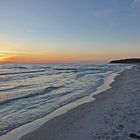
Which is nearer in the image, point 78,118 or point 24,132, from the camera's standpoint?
point 24,132

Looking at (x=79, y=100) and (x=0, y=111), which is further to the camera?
(x=79, y=100)

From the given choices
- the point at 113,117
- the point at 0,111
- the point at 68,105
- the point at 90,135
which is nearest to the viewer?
the point at 90,135

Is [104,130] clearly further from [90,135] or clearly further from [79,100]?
[79,100]

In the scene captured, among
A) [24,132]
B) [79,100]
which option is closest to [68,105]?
[79,100]

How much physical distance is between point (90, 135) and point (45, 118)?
145 inches

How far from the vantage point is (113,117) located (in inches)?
376

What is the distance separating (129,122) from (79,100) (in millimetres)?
7197

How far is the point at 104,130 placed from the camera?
7891mm

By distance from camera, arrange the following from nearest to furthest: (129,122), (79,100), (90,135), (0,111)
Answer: (90,135)
(129,122)
(0,111)
(79,100)

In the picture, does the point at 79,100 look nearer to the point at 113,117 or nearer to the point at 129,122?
the point at 113,117

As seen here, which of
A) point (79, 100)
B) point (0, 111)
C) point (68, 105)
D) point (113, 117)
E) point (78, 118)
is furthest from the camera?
point (79, 100)

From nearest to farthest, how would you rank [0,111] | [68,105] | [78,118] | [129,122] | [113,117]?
→ 1. [129,122]
2. [113,117]
3. [78,118]
4. [0,111]
5. [68,105]

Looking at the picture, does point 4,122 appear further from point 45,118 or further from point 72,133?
point 72,133

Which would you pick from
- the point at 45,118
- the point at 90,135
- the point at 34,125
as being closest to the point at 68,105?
the point at 45,118
